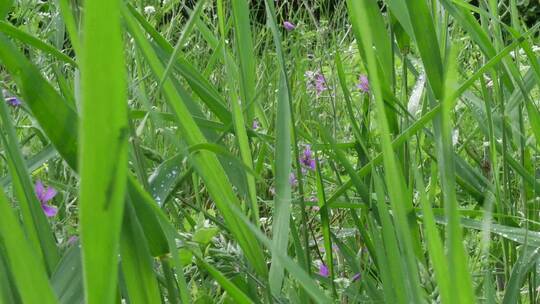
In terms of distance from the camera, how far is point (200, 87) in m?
0.65

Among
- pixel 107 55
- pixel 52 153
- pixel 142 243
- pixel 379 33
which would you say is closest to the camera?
pixel 107 55

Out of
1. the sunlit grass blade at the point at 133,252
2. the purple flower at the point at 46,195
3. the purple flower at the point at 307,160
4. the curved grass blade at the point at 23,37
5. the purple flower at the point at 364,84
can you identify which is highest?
the curved grass blade at the point at 23,37

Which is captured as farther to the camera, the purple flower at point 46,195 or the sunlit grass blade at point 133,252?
the purple flower at point 46,195

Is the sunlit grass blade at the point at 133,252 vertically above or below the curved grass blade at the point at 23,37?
below

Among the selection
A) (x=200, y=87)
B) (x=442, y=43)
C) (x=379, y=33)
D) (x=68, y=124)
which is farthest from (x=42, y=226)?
(x=442, y=43)

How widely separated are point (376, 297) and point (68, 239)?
29 centimetres

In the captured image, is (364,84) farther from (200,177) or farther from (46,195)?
(200,177)

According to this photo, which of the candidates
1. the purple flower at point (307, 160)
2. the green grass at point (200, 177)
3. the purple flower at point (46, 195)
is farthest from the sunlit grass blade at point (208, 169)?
the purple flower at point (307, 160)

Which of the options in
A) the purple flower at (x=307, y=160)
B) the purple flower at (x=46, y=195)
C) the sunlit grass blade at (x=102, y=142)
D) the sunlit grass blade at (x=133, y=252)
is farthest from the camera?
the purple flower at (x=307, y=160)

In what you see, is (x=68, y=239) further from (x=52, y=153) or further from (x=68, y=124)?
(x=68, y=124)

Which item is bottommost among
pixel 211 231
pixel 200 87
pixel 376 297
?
pixel 376 297

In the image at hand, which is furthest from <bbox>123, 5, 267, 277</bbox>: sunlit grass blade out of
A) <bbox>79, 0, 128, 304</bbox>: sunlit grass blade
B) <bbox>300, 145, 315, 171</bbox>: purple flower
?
<bbox>300, 145, 315, 171</bbox>: purple flower

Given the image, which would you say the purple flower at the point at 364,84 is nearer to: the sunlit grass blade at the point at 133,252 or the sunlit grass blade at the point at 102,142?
the sunlit grass blade at the point at 133,252

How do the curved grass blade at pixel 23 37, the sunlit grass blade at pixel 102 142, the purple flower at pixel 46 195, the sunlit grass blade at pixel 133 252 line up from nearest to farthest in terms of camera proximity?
the sunlit grass blade at pixel 102 142 → the sunlit grass blade at pixel 133 252 → the curved grass blade at pixel 23 37 → the purple flower at pixel 46 195
